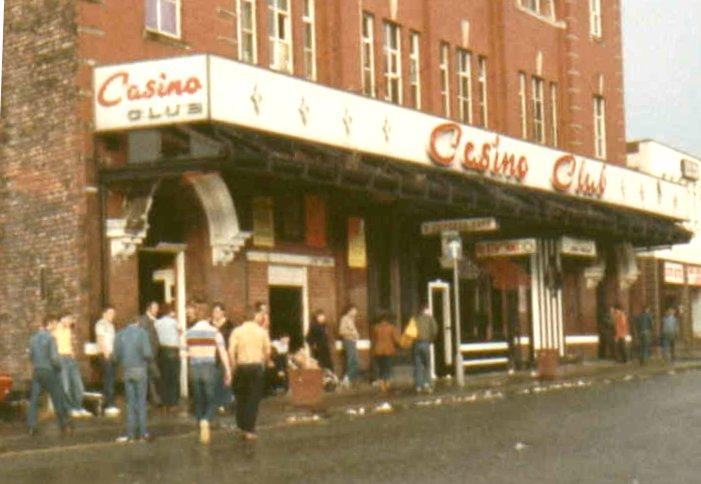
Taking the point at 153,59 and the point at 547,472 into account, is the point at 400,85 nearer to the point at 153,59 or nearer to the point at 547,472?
the point at 153,59

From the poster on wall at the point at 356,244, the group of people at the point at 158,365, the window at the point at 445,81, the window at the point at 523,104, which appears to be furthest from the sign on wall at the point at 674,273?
the group of people at the point at 158,365

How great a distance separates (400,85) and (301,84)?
9238mm

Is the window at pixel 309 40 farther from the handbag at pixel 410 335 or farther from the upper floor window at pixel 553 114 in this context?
the upper floor window at pixel 553 114

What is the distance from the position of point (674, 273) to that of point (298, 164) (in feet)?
124

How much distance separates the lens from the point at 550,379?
1596 inches

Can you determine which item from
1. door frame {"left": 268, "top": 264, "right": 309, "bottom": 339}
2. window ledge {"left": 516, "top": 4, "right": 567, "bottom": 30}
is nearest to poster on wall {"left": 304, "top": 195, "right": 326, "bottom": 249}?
door frame {"left": 268, "top": 264, "right": 309, "bottom": 339}

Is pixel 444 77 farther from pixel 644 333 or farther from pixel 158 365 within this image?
pixel 158 365

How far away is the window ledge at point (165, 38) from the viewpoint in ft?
99.6

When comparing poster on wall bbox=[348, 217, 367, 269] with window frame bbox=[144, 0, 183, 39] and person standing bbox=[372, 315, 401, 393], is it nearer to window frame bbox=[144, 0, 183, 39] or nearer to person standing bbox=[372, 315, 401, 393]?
person standing bbox=[372, 315, 401, 393]

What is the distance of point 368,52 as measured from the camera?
128 ft

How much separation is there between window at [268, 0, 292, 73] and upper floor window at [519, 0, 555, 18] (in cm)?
1506

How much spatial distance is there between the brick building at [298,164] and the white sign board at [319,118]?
5cm

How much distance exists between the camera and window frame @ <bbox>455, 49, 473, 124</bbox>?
44000 mm

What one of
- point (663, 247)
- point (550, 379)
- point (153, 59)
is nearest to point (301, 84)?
point (153, 59)
